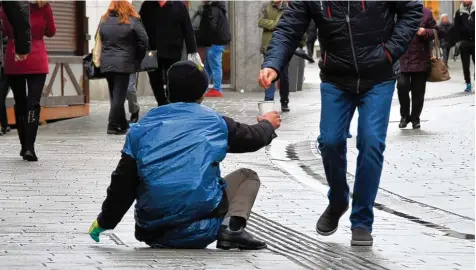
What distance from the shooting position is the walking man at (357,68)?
760cm

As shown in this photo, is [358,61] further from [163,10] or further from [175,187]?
[163,10]

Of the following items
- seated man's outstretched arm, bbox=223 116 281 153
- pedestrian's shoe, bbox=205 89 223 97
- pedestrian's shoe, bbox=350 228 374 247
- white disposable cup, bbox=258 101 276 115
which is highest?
white disposable cup, bbox=258 101 276 115

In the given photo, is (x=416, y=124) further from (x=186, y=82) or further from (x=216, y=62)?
(x=186, y=82)

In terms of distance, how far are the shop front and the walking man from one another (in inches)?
411

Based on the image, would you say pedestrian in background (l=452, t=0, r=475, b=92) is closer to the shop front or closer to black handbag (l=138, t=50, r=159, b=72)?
the shop front

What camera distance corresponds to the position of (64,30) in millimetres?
18672

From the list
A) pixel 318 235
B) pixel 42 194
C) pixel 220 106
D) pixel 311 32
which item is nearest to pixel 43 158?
pixel 42 194

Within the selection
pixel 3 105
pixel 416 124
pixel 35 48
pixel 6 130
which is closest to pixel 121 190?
pixel 35 48

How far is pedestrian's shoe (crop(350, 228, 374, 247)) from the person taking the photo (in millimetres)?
7688

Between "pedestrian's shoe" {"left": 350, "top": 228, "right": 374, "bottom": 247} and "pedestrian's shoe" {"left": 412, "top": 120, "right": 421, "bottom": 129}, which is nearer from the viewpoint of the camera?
"pedestrian's shoe" {"left": 350, "top": 228, "right": 374, "bottom": 247}

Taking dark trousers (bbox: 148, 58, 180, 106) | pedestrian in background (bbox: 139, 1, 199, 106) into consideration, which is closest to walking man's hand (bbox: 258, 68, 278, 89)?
pedestrian in background (bbox: 139, 1, 199, 106)

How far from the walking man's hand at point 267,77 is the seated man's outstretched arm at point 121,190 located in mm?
886

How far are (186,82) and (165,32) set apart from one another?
968cm

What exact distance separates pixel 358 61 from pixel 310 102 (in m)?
14.4
